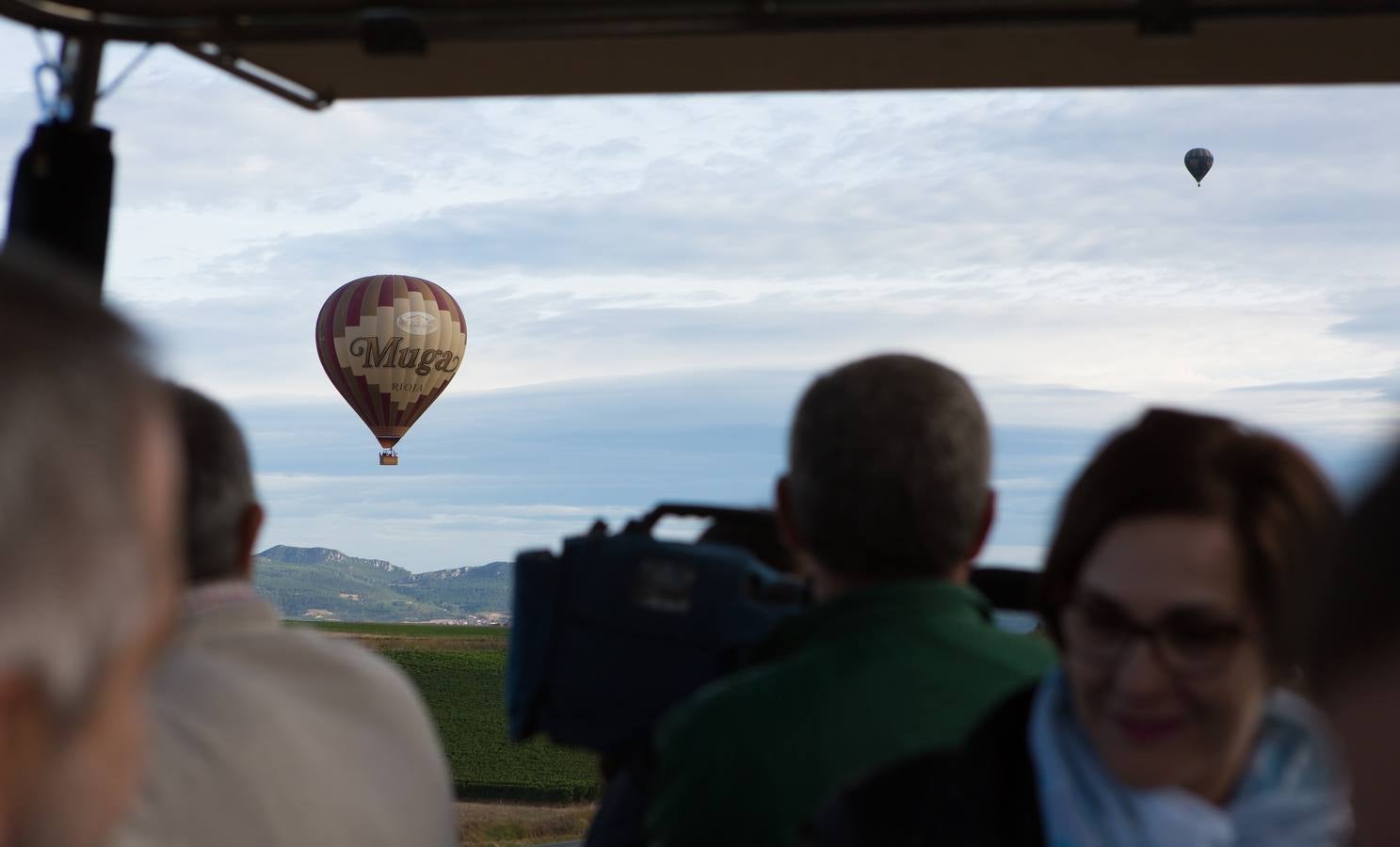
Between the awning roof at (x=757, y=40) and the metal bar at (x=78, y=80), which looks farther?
the metal bar at (x=78, y=80)

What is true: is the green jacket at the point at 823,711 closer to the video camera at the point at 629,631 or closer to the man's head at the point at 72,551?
the video camera at the point at 629,631

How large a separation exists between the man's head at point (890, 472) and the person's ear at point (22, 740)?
1.09 metres

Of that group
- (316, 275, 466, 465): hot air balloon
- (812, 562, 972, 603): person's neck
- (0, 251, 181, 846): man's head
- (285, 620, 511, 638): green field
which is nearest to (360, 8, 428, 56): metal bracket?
(812, 562, 972, 603): person's neck

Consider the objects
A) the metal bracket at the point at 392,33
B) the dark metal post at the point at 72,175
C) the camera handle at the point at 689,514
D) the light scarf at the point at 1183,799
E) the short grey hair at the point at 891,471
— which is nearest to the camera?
the light scarf at the point at 1183,799

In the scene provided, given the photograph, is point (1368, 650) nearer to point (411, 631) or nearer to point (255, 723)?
point (255, 723)

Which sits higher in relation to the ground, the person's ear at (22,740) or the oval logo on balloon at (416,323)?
the oval logo on balloon at (416,323)

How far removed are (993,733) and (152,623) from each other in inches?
31.1

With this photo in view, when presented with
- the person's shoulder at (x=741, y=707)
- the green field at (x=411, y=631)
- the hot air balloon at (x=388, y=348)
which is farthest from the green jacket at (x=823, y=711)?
the green field at (x=411, y=631)

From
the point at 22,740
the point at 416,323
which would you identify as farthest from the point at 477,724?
the point at 22,740

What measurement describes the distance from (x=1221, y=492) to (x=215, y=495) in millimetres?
Answer: 1114

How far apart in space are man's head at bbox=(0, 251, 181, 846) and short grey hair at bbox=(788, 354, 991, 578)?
1.03 m

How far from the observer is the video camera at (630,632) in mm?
1689

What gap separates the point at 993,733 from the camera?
1.25 metres

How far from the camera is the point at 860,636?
1.50m
